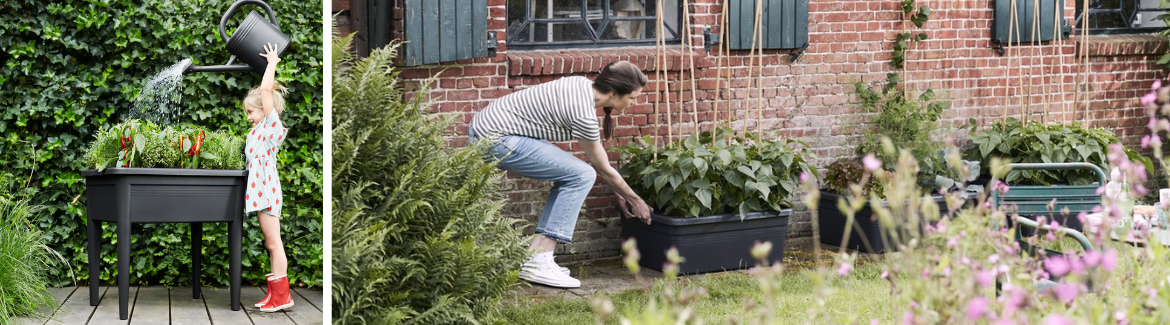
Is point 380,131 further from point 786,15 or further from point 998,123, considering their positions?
point 998,123

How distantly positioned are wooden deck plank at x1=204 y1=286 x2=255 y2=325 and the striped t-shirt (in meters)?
1.42

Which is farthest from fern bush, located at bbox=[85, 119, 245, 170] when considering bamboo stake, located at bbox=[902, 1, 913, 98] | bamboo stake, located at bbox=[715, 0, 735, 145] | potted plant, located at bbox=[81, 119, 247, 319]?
bamboo stake, located at bbox=[902, 1, 913, 98]

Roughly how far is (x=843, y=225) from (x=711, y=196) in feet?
4.04

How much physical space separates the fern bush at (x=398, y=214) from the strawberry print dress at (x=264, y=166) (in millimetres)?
358

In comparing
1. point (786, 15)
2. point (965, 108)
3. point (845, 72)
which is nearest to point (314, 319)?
point (786, 15)

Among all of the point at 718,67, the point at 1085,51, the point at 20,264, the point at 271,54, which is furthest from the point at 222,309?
the point at 1085,51

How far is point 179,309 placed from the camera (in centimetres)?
370

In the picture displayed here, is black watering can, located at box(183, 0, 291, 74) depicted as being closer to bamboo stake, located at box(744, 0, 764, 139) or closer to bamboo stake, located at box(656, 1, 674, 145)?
bamboo stake, located at box(656, 1, 674, 145)

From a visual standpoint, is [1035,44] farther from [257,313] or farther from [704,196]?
[257,313]

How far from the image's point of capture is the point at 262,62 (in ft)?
11.0

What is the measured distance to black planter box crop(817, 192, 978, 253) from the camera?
232 inches

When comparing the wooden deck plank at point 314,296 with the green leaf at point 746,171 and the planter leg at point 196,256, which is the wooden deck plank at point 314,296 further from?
the green leaf at point 746,171

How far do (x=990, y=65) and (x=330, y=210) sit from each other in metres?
5.20

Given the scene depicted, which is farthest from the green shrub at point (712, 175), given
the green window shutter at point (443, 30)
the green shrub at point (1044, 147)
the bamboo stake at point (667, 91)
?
the green shrub at point (1044, 147)
